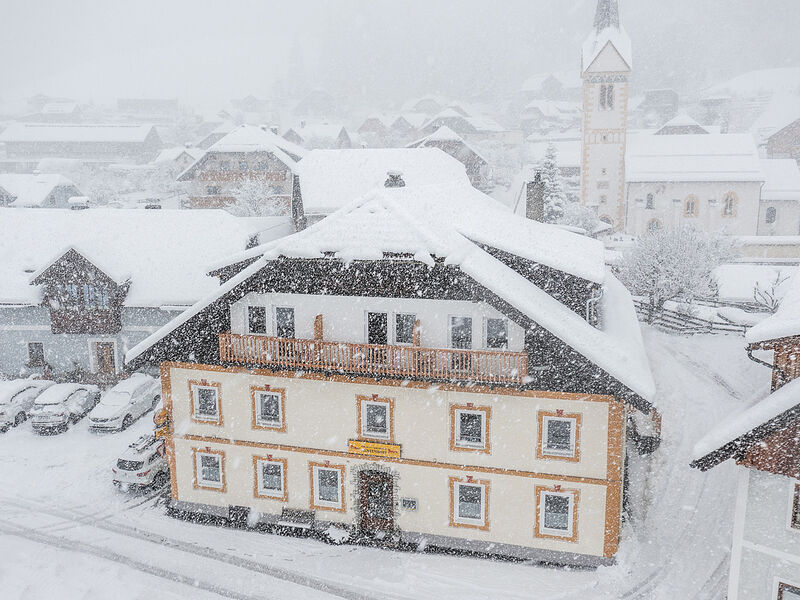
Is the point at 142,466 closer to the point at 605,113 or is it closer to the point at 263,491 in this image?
the point at 263,491

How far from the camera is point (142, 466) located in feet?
72.8

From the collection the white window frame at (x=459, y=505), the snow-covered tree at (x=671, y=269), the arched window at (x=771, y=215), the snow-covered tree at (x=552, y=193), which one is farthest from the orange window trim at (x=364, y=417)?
the arched window at (x=771, y=215)

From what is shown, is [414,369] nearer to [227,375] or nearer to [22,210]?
[227,375]

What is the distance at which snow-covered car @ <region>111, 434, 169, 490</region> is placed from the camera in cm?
2211

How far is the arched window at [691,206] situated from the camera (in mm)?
62156

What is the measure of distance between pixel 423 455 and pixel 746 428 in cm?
860

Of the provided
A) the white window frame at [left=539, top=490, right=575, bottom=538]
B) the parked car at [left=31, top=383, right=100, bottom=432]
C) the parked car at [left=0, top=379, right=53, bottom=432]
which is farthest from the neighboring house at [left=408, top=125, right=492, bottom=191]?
the white window frame at [left=539, top=490, right=575, bottom=538]

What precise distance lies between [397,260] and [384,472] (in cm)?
629

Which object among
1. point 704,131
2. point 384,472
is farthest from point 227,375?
point 704,131

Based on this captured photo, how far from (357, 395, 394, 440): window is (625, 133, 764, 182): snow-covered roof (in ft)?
168

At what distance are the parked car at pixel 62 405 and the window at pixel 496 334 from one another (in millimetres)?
18644

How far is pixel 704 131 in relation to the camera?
81.9 m

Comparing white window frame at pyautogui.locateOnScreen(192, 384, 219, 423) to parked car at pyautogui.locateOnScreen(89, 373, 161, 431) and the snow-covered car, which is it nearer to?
the snow-covered car

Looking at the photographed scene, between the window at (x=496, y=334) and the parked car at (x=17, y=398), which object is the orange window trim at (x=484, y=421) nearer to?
the window at (x=496, y=334)
